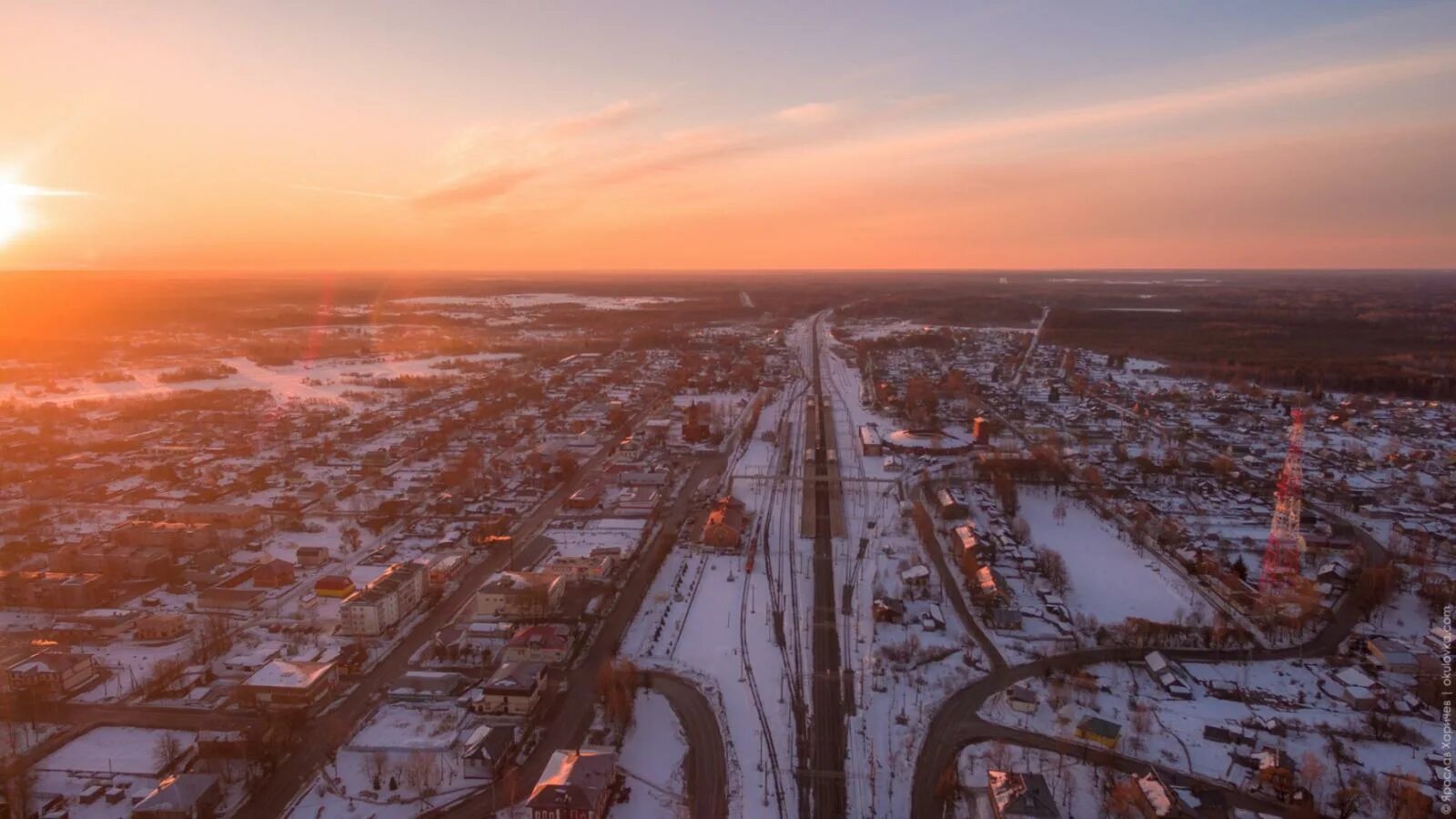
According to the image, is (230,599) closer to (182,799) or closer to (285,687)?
(285,687)

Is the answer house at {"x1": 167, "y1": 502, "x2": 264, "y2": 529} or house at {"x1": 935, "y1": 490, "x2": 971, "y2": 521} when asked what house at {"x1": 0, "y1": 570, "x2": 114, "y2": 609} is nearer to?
house at {"x1": 167, "y1": 502, "x2": 264, "y2": 529}

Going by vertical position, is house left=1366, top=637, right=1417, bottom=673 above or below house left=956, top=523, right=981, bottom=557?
below

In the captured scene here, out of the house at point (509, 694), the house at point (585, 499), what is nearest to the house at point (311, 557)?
the house at point (585, 499)

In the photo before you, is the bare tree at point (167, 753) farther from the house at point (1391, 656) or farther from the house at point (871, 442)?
the house at point (871, 442)

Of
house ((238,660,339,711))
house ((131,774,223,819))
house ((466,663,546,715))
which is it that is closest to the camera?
house ((131,774,223,819))

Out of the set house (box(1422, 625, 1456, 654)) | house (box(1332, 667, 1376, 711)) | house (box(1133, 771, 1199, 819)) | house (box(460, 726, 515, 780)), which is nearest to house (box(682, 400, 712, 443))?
house (box(460, 726, 515, 780))

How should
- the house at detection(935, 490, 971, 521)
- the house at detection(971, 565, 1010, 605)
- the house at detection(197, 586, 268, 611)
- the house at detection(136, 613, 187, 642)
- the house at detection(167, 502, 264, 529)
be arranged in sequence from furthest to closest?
the house at detection(935, 490, 971, 521) < the house at detection(167, 502, 264, 529) < the house at detection(197, 586, 268, 611) < the house at detection(971, 565, 1010, 605) < the house at detection(136, 613, 187, 642)

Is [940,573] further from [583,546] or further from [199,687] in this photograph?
[199,687]
